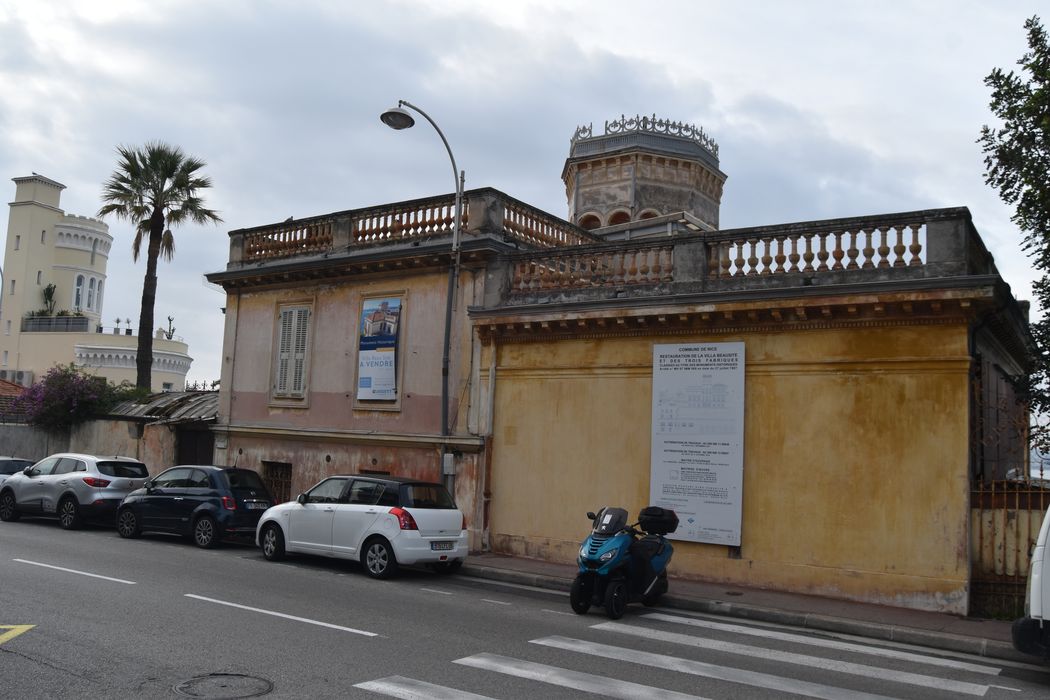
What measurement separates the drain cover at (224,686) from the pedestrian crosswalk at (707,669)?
839mm

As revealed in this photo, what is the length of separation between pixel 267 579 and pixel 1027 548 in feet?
34.9

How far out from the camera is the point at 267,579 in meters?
12.7

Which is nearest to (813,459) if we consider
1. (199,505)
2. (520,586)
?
(520,586)

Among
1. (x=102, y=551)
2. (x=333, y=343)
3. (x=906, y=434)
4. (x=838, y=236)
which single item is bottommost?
(x=102, y=551)

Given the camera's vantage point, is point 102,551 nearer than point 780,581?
No

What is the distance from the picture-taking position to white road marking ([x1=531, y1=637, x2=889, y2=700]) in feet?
24.6

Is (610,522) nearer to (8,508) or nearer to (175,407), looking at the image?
(8,508)

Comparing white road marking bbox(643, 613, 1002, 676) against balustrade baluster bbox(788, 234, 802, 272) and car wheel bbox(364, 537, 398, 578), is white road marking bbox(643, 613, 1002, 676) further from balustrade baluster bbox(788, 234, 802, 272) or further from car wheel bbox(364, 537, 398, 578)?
balustrade baluster bbox(788, 234, 802, 272)

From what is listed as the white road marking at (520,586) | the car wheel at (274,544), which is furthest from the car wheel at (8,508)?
the white road marking at (520,586)

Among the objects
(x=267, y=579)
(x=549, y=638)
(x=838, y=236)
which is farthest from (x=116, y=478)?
(x=838, y=236)

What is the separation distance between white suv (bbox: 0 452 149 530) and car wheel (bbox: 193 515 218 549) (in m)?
3.58

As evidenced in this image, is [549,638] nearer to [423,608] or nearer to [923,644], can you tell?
[423,608]

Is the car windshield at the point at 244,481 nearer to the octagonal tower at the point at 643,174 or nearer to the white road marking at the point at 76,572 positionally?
the white road marking at the point at 76,572

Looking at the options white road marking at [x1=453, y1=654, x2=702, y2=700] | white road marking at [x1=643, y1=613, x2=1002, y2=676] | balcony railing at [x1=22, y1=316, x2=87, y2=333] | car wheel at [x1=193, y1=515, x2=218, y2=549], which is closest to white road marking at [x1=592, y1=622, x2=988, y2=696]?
white road marking at [x1=643, y1=613, x2=1002, y2=676]
